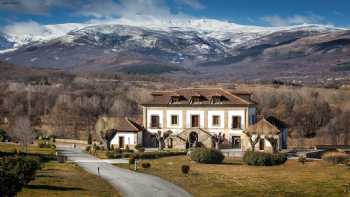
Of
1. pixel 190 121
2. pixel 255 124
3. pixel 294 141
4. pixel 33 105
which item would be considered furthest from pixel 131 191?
pixel 33 105

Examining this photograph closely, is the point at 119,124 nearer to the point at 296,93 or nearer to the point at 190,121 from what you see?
the point at 190,121

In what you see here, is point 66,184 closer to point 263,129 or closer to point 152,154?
point 152,154

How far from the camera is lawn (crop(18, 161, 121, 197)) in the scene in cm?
3581

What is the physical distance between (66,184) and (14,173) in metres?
8.79

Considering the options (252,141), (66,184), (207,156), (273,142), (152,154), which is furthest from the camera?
(252,141)

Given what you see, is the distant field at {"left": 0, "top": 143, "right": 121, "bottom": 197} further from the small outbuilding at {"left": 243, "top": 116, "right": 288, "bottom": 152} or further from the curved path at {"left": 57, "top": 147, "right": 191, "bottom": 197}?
the small outbuilding at {"left": 243, "top": 116, "right": 288, "bottom": 152}

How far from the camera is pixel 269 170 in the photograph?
49062 millimetres

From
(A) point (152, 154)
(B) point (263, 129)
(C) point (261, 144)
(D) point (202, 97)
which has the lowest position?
(A) point (152, 154)

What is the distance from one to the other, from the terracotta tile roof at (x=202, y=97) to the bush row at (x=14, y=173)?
37.9 m

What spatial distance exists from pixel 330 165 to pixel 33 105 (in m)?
90.7

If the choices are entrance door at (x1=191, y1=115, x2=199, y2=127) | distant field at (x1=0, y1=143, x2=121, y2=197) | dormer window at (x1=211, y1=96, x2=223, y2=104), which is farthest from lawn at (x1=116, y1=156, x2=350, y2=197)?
entrance door at (x1=191, y1=115, x2=199, y2=127)

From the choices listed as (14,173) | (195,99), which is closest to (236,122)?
(195,99)

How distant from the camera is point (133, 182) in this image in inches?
1656

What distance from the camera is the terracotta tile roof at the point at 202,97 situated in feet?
237
